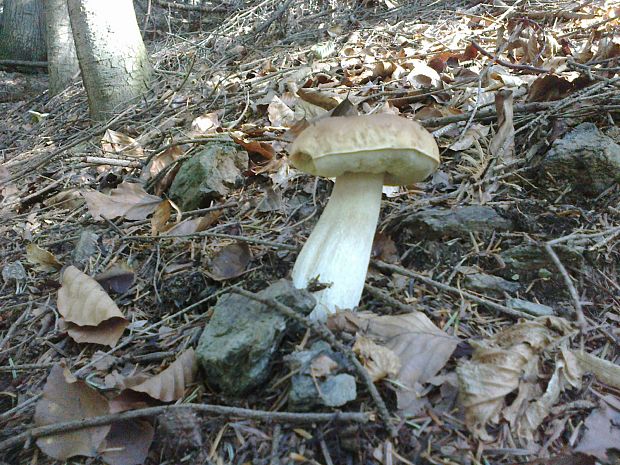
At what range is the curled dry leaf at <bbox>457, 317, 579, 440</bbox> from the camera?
116 cm

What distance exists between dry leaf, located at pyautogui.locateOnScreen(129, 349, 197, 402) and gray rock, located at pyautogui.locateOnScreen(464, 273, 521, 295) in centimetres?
108

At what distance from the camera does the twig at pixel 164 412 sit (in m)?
1.14

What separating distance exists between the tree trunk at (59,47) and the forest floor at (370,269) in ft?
5.95

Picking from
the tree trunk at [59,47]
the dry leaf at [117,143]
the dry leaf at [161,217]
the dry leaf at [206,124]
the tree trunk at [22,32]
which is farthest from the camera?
the tree trunk at [22,32]

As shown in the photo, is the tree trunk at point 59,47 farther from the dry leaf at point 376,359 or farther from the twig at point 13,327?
the dry leaf at point 376,359

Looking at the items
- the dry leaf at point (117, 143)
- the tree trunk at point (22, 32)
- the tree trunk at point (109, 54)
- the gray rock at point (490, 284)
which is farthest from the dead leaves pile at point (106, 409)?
the tree trunk at point (22, 32)

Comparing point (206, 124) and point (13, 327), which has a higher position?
point (206, 124)

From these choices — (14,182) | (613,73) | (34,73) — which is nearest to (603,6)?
(613,73)

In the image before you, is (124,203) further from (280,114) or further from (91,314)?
(280,114)

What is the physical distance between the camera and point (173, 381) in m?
1.33

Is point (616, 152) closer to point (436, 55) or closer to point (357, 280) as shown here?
point (357, 280)

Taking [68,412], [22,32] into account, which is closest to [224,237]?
[68,412]

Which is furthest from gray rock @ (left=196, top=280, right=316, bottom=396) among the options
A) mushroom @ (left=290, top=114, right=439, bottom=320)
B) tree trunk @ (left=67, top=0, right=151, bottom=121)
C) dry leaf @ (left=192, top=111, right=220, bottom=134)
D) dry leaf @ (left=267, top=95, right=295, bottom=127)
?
tree trunk @ (left=67, top=0, right=151, bottom=121)

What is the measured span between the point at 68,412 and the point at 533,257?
1735 millimetres
